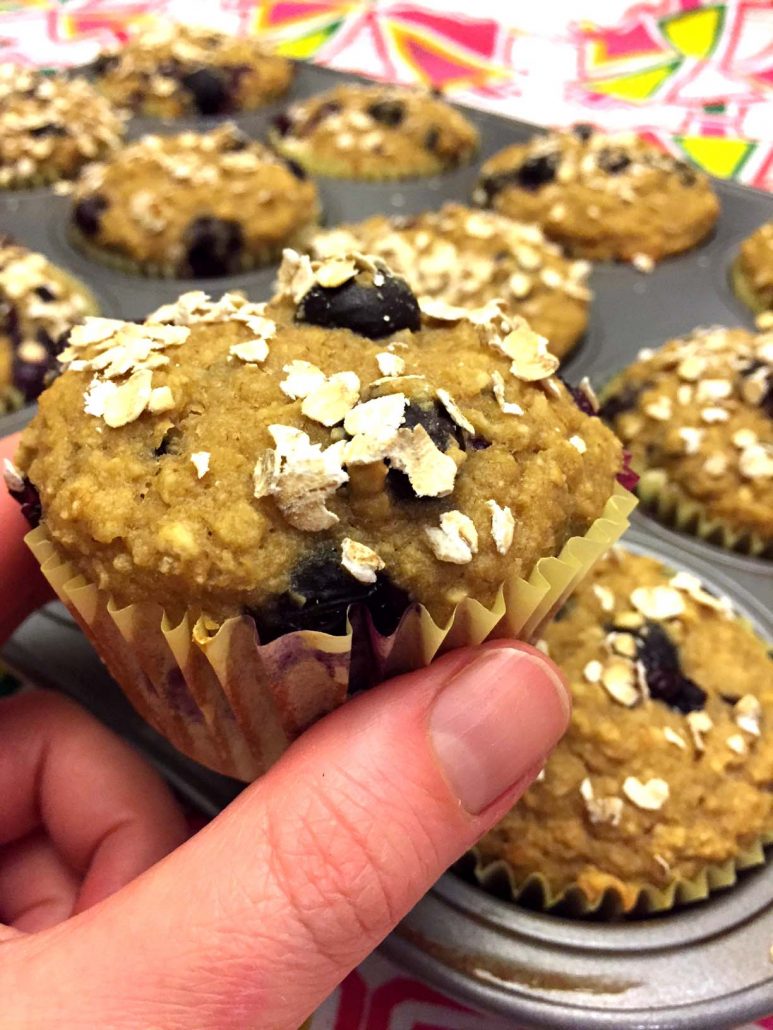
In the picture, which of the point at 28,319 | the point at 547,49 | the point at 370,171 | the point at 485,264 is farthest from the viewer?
the point at 547,49

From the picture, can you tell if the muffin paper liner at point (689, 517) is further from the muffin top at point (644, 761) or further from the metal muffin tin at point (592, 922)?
the muffin top at point (644, 761)

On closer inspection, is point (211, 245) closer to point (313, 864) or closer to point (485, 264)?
point (485, 264)

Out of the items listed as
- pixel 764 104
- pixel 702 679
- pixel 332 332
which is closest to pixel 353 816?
pixel 332 332

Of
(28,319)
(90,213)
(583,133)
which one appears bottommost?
(28,319)

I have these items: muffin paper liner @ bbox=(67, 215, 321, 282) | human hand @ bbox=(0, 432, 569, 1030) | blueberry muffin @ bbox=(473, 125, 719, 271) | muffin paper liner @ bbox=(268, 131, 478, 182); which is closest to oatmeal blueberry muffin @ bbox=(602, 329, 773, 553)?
blueberry muffin @ bbox=(473, 125, 719, 271)

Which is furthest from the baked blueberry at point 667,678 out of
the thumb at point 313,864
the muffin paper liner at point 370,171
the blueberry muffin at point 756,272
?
the muffin paper liner at point 370,171

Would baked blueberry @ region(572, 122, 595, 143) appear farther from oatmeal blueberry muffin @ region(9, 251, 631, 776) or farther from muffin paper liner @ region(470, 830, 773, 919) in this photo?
muffin paper liner @ region(470, 830, 773, 919)

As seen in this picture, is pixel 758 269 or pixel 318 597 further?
pixel 758 269

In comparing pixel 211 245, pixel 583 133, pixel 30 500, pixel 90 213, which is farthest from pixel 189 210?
pixel 30 500
